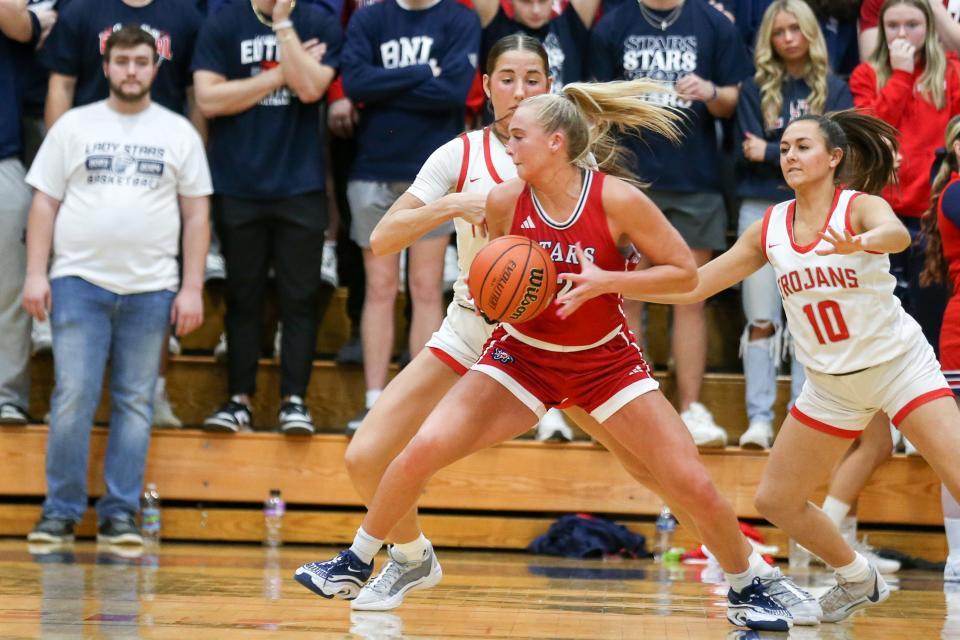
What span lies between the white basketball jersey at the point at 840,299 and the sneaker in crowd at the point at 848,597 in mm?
803

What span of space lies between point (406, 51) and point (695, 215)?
1.77 metres

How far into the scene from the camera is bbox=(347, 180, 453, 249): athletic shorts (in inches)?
279

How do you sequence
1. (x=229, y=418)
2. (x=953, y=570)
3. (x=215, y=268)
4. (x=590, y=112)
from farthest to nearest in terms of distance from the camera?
(x=215, y=268) → (x=229, y=418) → (x=953, y=570) → (x=590, y=112)

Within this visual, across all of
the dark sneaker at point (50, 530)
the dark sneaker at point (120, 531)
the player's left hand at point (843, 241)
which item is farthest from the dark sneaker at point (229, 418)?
the player's left hand at point (843, 241)

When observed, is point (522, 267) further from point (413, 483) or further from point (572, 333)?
point (413, 483)

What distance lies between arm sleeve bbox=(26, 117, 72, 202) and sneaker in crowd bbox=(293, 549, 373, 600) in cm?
314

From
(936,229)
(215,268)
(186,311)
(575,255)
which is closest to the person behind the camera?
(575,255)

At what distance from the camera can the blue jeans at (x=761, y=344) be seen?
7.00 m

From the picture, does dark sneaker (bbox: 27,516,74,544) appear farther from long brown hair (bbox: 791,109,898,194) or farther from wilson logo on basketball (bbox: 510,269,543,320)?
→ long brown hair (bbox: 791,109,898,194)

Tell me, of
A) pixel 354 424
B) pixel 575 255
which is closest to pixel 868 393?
pixel 575 255

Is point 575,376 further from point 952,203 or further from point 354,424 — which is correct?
point 354,424

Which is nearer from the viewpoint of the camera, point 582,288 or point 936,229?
point 582,288

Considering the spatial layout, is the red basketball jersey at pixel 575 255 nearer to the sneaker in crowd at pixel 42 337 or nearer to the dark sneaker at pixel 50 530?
the dark sneaker at pixel 50 530

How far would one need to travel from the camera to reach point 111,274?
22.4 ft
